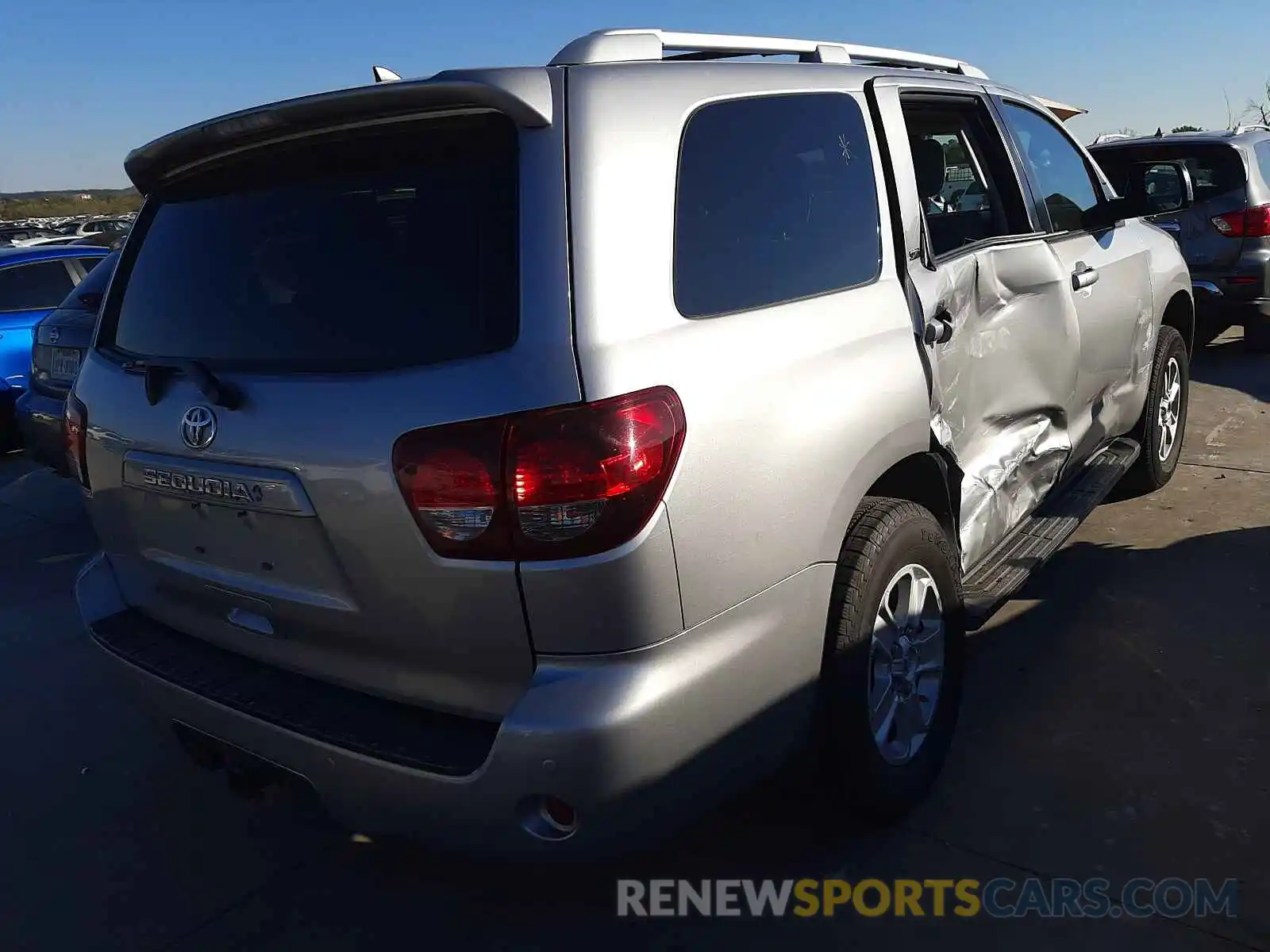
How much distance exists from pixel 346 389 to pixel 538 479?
0.45 meters

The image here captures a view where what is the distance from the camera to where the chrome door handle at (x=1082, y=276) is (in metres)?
3.79

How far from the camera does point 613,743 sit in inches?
75.6

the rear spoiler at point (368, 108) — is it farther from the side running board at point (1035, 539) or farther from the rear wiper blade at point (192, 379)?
the side running board at point (1035, 539)

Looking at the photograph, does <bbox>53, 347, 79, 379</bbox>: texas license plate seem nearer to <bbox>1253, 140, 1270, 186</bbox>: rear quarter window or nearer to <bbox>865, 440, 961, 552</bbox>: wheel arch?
<bbox>865, 440, 961, 552</bbox>: wheel arch

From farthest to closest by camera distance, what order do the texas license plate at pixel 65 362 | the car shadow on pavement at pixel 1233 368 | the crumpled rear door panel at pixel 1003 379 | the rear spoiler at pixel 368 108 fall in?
the car shadow on pavement at pixel 1233 368, the texas license plate at pixel 65 362, the crumpled rear door panel at pixel 1003 379, the rear spoiler at pixel 368 108

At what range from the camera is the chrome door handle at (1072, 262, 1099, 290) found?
379cm

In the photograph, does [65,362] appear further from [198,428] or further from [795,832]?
[795,832]

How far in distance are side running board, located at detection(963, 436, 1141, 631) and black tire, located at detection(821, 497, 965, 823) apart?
1.25ft

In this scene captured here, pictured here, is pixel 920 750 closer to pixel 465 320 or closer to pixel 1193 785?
pixel 1193 785

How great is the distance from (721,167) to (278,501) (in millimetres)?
1185

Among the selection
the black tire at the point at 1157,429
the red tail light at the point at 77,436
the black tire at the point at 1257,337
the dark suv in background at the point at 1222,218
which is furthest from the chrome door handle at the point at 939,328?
the black tire at the point at 1257,337

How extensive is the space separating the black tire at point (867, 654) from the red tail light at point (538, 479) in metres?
0.70

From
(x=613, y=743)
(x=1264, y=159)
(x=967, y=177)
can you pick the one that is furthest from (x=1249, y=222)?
(x=613, y=743)

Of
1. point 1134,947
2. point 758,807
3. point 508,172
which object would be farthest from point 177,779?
point 1134,947
